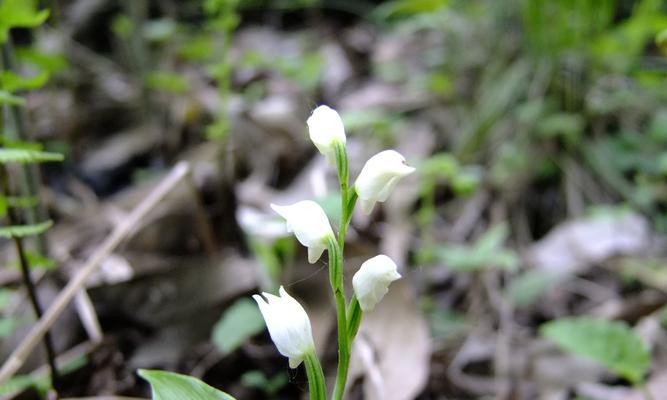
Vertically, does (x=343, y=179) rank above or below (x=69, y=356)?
above

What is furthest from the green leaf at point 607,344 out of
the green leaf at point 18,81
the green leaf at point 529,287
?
the green leaf at point 18,81

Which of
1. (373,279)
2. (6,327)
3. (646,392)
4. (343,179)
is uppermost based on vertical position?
(343,179)

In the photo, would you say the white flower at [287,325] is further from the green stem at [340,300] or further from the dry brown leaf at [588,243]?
the dry brown leaf at [588,243]

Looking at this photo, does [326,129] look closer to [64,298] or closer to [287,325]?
[287,325]

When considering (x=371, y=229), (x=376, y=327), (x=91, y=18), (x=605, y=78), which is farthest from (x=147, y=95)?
(x=605, y=78)

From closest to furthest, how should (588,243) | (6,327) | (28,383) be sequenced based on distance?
(28,383) < (6,327) < (588,243)

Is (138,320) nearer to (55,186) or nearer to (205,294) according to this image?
(205,294)

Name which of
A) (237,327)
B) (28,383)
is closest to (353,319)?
(237,327)

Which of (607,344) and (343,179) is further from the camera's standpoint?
(607,344)
